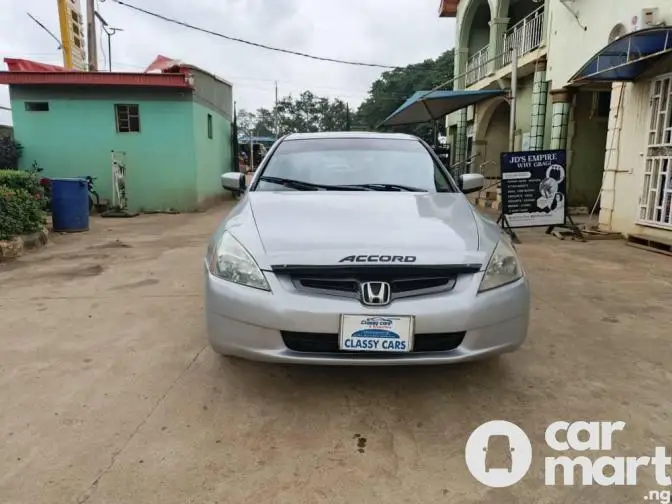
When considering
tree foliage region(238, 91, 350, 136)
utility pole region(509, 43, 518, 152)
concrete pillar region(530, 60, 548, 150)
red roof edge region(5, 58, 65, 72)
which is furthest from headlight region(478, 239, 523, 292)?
tree foliage region(238, 91, 350, 136)

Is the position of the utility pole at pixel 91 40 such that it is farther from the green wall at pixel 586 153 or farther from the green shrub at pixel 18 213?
the green wall at pixel 586 153

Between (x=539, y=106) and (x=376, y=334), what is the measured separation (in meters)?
10.7

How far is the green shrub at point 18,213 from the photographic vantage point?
242 inches

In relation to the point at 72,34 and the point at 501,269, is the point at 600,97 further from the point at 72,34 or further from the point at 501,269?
the point at 72,34

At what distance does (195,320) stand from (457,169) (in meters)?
15.6

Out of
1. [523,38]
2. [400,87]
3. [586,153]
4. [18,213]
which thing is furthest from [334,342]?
[400,87]

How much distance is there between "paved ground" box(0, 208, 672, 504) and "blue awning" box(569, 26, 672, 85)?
11.6 feet

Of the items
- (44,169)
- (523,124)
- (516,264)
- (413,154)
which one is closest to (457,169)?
(523,124)

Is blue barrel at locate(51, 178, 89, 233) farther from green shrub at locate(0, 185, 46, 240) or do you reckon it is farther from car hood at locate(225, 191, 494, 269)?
car hood at locate(225, 191, 494, 269)

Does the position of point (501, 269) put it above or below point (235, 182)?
below

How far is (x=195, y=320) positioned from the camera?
371 centimetres

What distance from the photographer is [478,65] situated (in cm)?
1577

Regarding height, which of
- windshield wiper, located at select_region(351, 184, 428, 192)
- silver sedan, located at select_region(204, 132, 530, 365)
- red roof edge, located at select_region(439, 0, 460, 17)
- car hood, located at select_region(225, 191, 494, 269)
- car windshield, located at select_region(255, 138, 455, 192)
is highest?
red roof edge, located at select_region(439, 0, 460, 17)

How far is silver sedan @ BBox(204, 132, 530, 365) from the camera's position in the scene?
2191 mm
